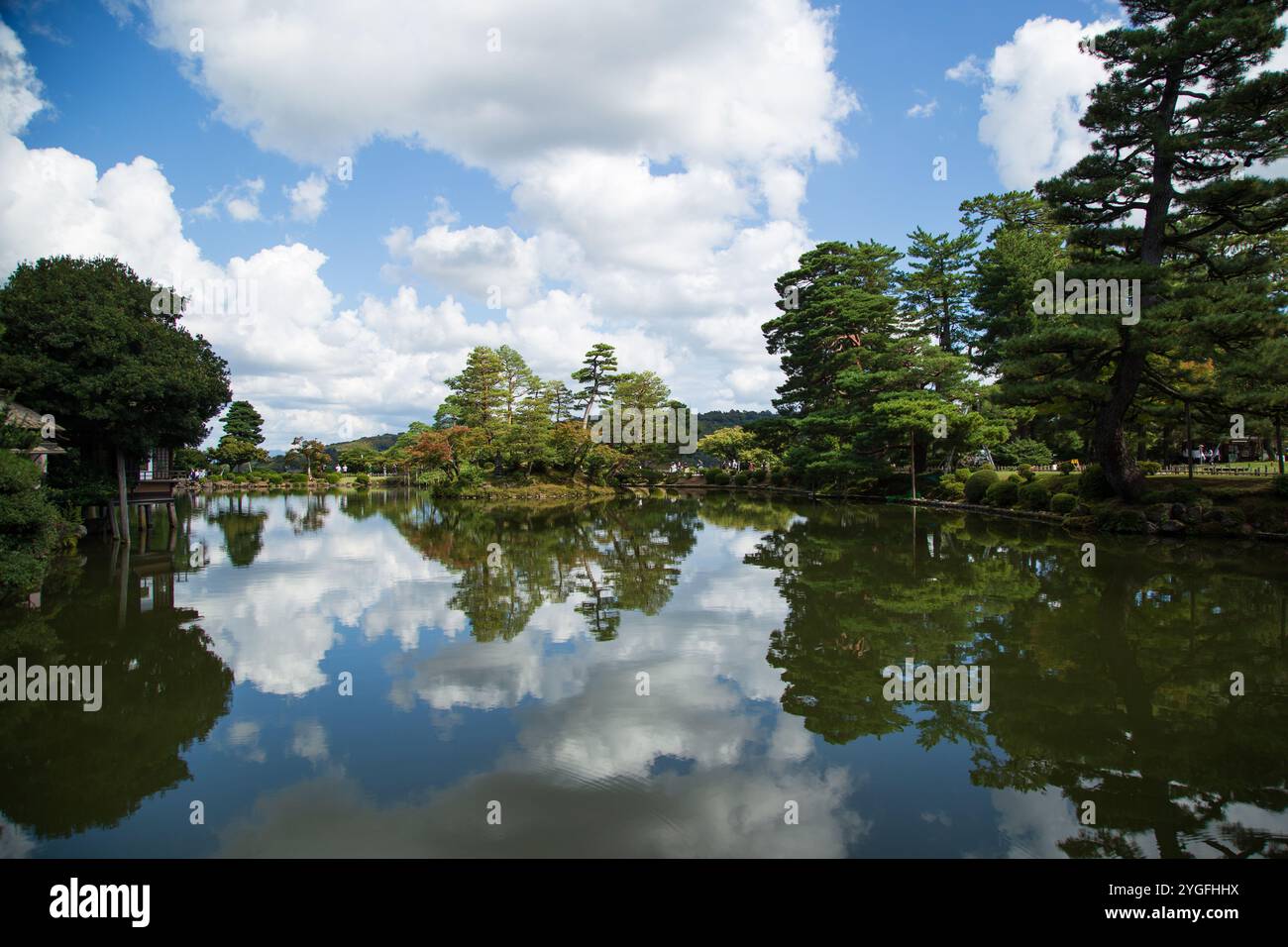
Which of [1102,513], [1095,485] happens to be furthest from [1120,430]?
[1102,513]

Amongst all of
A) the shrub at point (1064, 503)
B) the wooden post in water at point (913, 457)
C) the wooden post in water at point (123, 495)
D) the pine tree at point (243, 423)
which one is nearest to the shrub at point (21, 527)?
the wooden post in water at point (123, 495)

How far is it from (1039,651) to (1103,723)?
1.78 m

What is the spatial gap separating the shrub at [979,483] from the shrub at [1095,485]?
4476 millimetres

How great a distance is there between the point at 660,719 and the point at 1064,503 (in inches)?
661

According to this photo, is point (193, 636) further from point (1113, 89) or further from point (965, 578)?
point (1113, 89)

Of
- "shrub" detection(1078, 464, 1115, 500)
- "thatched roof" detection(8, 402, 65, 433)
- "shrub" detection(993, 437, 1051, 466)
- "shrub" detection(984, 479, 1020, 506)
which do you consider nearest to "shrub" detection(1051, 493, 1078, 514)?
"shrub" detection(1078, 464, 1115, 500)

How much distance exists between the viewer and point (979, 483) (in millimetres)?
22234

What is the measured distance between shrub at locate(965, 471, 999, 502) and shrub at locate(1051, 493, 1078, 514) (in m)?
3.47

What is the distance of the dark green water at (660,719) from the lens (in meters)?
3.53

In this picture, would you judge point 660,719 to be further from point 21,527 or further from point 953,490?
point 953,490

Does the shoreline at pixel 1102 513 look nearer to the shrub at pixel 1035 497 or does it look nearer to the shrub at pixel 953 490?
the shrub at pixel 1035 497

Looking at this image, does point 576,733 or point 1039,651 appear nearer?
point 576,733

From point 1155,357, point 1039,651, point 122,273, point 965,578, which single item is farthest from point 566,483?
point 1039,651

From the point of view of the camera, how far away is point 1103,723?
4.77 metres
